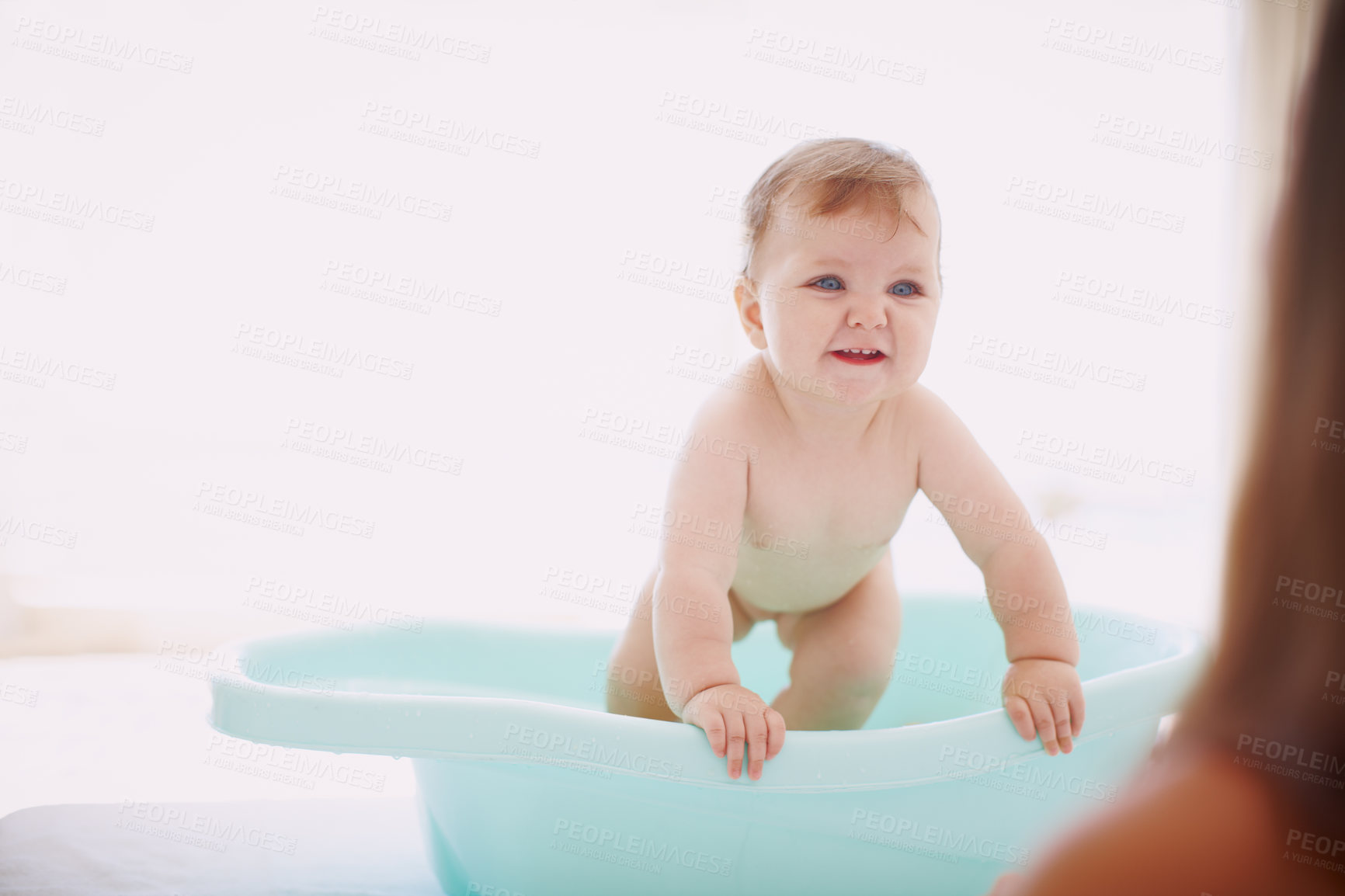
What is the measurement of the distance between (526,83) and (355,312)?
706 mm

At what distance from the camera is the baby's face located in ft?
3.29

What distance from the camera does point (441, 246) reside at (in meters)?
2.35

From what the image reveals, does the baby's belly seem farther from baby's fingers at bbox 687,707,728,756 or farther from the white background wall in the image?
the white background wall

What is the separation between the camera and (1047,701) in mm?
901

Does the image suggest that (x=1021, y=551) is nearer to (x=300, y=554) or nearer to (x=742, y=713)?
(x=742, y=713)

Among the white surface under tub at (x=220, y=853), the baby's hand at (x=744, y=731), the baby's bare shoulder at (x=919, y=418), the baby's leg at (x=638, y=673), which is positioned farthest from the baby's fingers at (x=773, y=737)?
the white surface under tub at (x=220, y=853)

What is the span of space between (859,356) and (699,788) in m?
0.46

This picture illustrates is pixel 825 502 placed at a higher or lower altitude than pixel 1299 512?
higher

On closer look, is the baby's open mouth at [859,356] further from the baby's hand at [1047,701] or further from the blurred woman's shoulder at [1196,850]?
the blurred woman's shoulder at [1196,850]

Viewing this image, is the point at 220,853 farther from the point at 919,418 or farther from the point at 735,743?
the point at 919,418

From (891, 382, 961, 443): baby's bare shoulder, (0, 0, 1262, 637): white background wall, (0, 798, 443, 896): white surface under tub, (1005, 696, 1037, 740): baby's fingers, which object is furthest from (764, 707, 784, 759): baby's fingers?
(0, 0, 1262, 637): white background wall

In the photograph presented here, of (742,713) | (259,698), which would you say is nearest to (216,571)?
(259,698)

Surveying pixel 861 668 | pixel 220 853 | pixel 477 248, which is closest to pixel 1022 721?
pixel 861 668

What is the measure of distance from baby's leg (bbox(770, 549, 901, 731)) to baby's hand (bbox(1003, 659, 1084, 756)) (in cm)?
24
